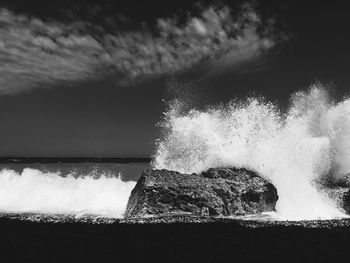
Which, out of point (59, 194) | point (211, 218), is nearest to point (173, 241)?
point (211, 218)

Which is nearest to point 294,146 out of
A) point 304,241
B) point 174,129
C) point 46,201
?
point 174,129

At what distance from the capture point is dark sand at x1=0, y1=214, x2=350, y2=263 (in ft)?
19.6

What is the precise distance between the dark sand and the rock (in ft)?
3.87

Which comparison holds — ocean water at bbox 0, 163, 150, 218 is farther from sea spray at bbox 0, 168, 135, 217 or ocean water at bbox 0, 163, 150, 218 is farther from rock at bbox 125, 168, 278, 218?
rock at bbox 125, 168, 278, 218

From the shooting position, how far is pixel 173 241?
7105 mm

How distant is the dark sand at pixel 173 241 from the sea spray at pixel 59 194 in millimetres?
4949

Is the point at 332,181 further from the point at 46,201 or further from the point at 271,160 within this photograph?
the point at 46,201

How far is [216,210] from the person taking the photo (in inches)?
427

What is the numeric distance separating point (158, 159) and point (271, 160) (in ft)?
16.9

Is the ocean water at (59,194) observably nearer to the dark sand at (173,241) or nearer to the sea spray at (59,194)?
the sea spray at (59,194)

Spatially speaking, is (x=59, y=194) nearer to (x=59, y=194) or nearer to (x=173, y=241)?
(x=59, y=194)

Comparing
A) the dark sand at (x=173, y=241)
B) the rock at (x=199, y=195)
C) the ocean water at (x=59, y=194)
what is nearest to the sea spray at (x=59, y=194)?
the ocean water at (x=59, y=194)

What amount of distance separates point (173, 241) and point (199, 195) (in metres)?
4.01

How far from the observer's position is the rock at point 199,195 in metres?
10.8
